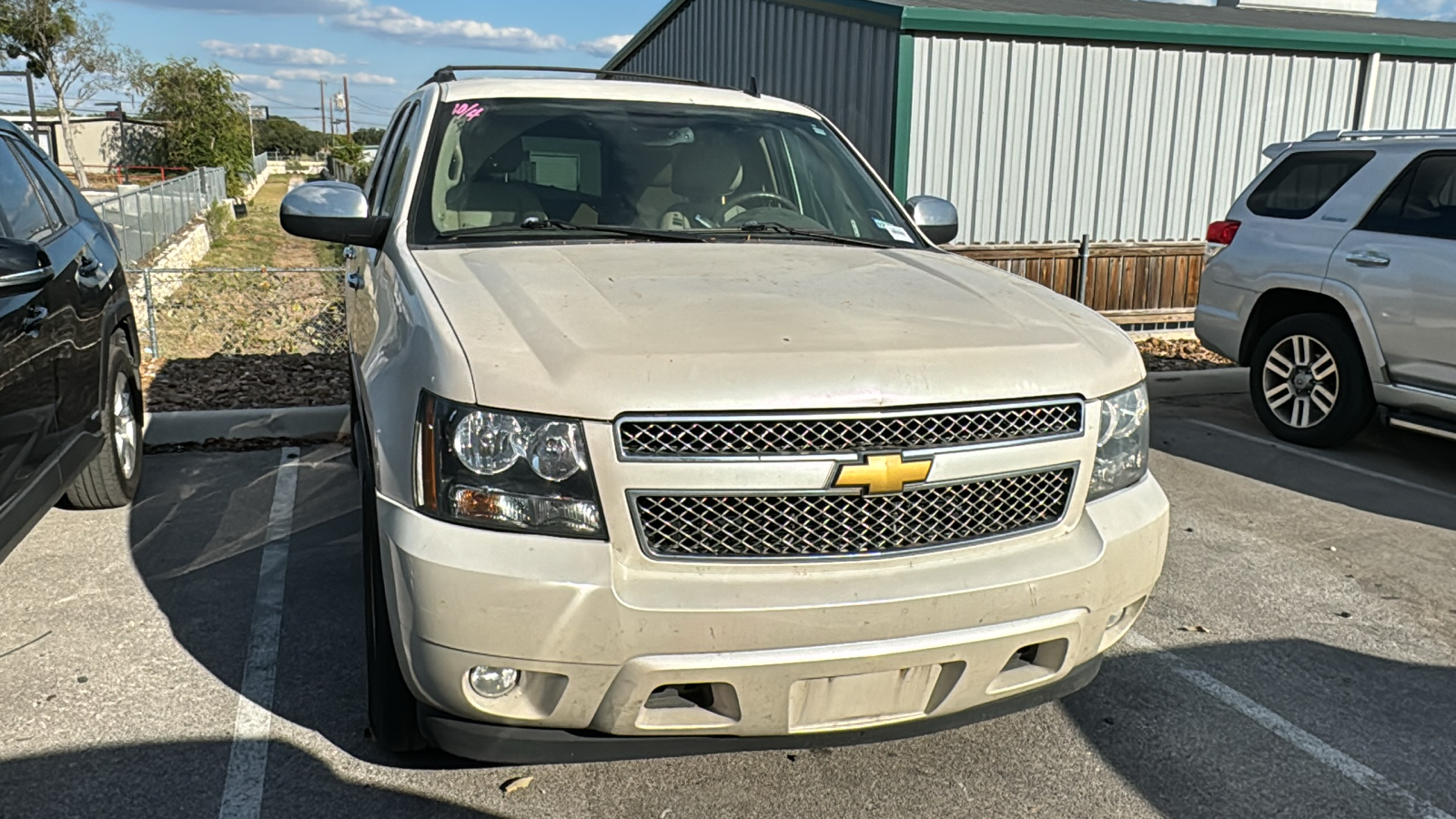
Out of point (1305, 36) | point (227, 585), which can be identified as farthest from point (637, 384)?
point (1305, 36)

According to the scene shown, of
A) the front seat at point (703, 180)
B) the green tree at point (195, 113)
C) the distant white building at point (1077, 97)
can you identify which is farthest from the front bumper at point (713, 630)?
the green tree at point (195, 113)

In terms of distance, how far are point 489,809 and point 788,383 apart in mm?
1365

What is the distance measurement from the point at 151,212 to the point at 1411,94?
19.2 meters

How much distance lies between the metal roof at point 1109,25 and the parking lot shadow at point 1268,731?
7653 millimetres

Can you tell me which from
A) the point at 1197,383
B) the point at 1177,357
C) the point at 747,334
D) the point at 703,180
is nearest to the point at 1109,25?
the point at 1177,357

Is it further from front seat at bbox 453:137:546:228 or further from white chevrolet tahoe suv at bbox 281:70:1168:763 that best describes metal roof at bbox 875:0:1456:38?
white chevrolet tahoe suv at bbox 281:70:1168:763

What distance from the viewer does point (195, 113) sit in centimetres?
5622

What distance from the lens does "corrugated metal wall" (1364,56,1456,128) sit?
41.5 ft

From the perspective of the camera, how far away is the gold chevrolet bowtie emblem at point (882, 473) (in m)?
2.43

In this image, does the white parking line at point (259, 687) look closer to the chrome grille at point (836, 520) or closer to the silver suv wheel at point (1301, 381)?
the chrome grille at point (836, 520)

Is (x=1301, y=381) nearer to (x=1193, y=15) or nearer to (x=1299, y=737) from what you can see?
(x=1299, y=737)

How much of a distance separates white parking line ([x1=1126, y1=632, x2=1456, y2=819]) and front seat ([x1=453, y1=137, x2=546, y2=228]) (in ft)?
8.42

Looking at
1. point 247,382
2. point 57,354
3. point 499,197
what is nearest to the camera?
point 499,197

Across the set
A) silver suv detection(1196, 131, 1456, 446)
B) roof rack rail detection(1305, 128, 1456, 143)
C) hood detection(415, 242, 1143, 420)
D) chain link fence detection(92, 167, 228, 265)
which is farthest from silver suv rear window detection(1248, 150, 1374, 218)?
chain link fence detection(92, 167, 228, 265)
